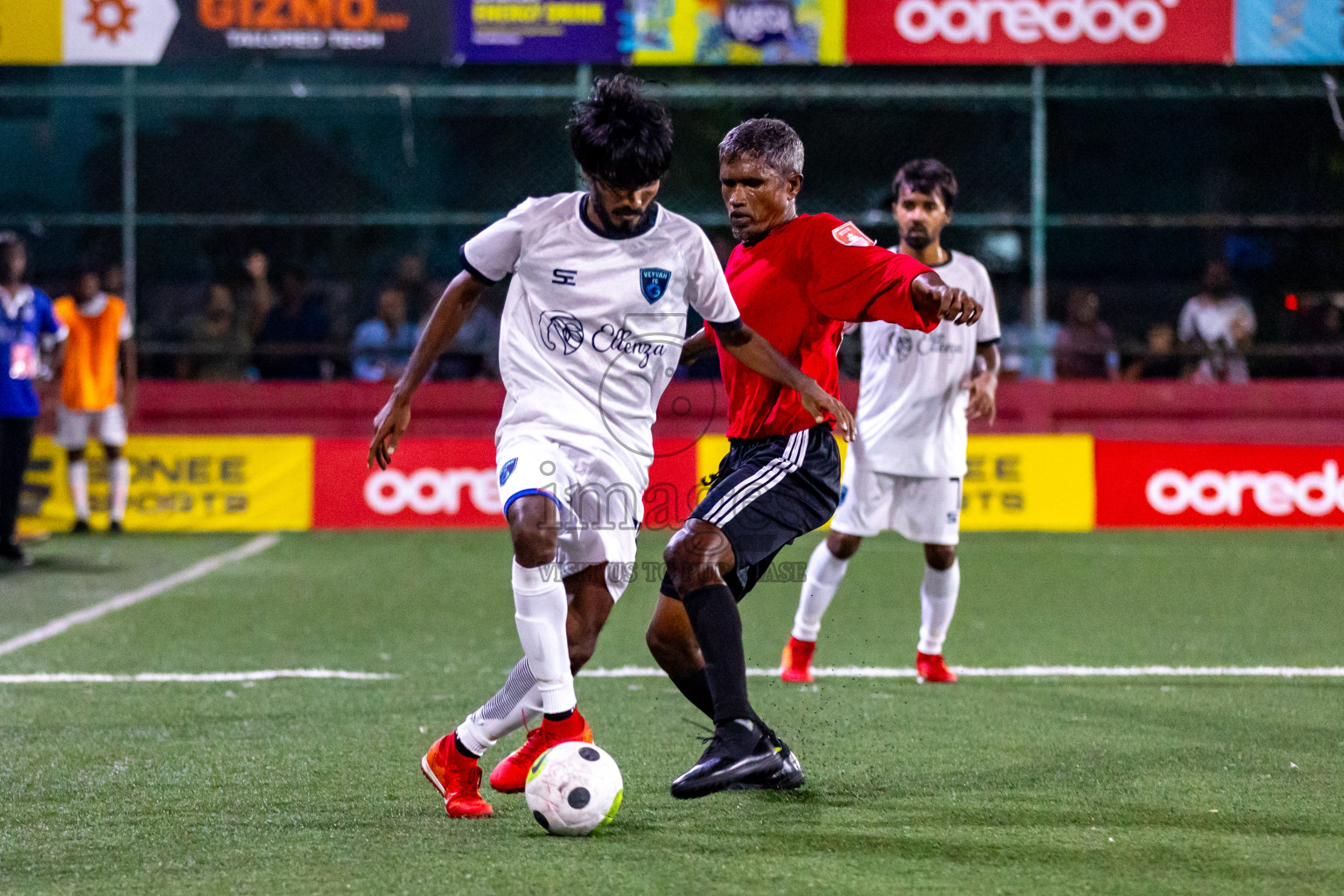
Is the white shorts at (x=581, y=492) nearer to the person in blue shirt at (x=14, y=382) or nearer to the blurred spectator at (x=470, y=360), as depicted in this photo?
the person in blue shirt at (x=14, y=382)

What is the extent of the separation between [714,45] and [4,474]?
660 centimetres

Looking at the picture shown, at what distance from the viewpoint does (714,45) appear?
13070mm

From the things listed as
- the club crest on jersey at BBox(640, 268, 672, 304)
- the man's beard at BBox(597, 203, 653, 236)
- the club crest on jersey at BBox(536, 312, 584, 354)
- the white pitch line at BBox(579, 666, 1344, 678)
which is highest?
the man's beard at BBox(597, 203, 653, 236)

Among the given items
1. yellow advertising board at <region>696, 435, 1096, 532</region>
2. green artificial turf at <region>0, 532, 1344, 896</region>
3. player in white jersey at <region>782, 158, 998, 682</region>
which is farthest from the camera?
yellow advertising board at <region>696, 435, 1096, 532</region>

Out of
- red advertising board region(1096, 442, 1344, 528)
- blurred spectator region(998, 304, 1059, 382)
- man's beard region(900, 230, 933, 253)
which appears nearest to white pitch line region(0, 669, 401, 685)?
man's beard region(900, 230, 933, 253)

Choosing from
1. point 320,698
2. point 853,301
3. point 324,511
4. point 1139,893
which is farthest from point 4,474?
point 1139,893

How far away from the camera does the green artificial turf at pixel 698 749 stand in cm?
363

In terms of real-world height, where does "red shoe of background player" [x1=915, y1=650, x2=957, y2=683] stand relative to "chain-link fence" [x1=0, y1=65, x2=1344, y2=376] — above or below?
below

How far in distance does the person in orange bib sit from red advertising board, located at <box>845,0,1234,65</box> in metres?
6.46

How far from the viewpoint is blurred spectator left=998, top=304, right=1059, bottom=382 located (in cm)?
1358

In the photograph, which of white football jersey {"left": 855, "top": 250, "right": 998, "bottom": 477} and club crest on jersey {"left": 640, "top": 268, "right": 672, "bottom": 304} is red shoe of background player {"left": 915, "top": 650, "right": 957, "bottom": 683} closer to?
white football jersey {"left": 855, "top": 250, "right": 998, "bottom": 477}

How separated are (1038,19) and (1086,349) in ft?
9.45

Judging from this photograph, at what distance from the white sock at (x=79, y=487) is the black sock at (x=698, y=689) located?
8.69 m

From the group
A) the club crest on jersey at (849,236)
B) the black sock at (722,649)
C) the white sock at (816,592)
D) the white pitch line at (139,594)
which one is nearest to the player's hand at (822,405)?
the club crest on jersey at (849,236)
